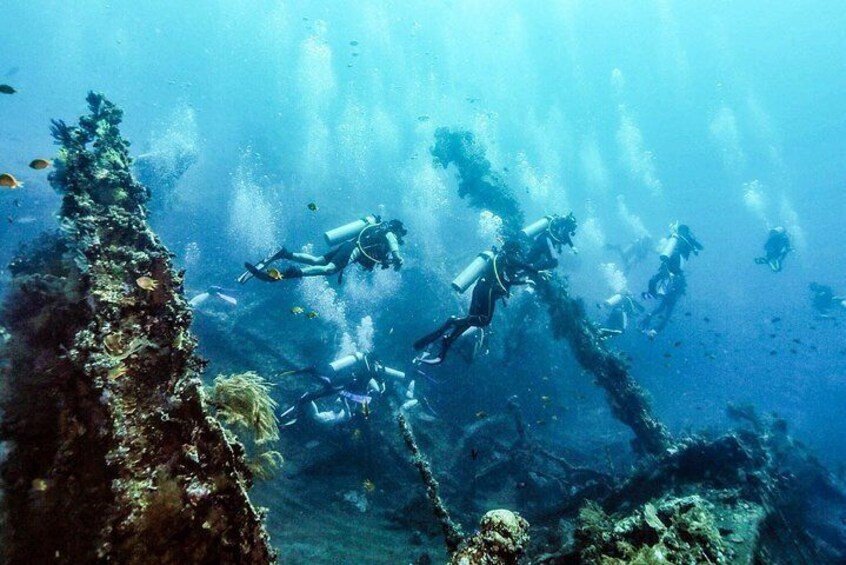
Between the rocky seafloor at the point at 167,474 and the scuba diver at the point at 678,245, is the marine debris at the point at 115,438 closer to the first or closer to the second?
the rocky seafloor at the point at 167,474

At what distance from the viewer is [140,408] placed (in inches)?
87.1

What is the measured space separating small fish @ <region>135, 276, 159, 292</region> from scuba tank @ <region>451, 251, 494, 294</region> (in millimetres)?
6777

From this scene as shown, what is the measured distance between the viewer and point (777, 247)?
734 inches

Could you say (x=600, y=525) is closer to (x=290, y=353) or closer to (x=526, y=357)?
(x=290, y=353)

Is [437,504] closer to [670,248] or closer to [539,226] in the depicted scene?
[539,226]

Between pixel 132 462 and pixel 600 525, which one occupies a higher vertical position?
pixel 132 462

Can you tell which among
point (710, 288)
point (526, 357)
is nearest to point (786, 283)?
point (710, 288)

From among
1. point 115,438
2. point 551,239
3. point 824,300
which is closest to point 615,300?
point 551,239

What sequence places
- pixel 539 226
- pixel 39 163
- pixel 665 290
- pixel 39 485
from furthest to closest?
pixel 665 290 → pixel 539 226 → pixel 39 163 → pixel 39 485

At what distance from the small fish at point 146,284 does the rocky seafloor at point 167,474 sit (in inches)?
0.5

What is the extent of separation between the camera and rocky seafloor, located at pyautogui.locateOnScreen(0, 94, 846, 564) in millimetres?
1949

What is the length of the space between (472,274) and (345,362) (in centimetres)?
453

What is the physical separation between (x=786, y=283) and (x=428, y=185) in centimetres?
8386

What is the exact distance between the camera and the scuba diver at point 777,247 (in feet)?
59.7
